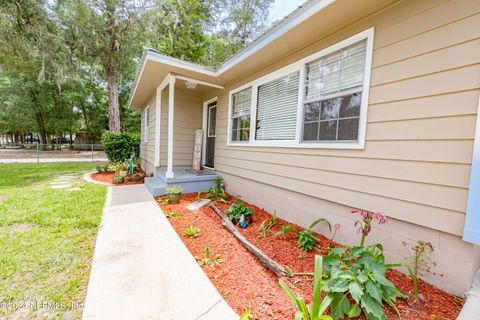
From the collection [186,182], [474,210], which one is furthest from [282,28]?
[186,182]

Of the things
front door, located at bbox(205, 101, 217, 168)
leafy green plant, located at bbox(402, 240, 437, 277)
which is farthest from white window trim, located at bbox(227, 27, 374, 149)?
front door, located at bbox(205, 101, 217, 168)

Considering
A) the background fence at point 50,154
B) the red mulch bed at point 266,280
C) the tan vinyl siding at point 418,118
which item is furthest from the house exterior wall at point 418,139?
the background fence at point 50,154

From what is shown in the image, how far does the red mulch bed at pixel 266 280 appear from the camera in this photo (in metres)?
1.64

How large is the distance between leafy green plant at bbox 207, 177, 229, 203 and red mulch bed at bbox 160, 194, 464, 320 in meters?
1.33

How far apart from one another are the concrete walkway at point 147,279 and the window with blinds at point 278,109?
232cm

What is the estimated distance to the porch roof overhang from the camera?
235 centimetres

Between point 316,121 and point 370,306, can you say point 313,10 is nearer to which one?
point 316,121

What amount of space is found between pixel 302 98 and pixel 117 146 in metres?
7.53

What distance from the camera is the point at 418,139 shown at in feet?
6.54

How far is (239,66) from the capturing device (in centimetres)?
414

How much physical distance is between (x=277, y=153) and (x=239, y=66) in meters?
1.92

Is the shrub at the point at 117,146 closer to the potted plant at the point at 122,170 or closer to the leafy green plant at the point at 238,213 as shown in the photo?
the potted plant at the point at 122,170

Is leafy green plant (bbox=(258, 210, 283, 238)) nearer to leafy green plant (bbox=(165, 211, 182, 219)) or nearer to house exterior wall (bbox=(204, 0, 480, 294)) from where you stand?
house exterior wall (bbox=(204, 0, 480, 294))

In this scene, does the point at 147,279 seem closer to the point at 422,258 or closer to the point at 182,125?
the point at 422,258
